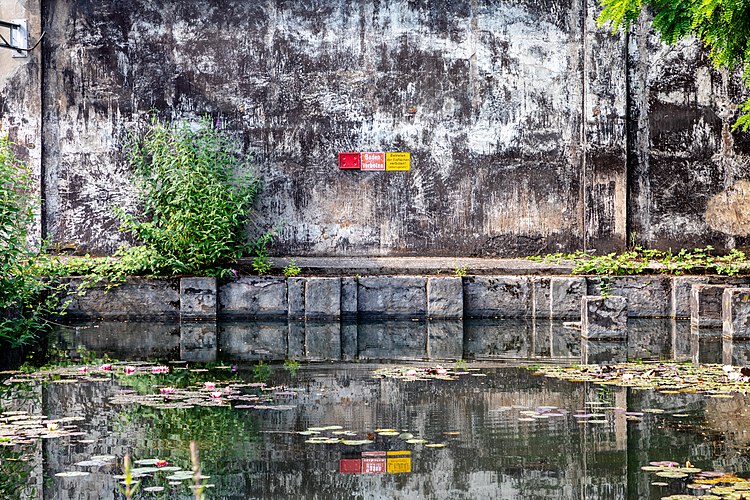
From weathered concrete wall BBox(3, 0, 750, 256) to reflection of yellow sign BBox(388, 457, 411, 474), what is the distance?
827cm

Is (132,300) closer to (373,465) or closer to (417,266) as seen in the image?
(417,266)

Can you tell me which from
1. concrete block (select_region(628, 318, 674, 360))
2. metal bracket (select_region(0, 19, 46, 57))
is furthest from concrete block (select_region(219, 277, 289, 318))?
metal bracket (select_region(0, 19, 46, 57))

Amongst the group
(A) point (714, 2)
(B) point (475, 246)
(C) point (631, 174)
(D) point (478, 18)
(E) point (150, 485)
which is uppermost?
(D) point (478, 18)

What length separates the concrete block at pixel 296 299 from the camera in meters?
12.1

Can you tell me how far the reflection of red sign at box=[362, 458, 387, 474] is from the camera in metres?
5.04

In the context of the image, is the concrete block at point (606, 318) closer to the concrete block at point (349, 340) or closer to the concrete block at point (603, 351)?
the concrete block at point (603, 351)

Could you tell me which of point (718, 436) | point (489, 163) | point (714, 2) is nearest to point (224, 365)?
point (718, 436)

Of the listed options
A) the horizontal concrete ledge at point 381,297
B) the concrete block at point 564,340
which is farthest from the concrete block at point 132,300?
the concrete block at point 564,340

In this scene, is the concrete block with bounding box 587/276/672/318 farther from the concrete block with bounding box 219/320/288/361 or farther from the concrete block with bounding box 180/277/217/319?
the concrete block with bounding box 180/277/217/319

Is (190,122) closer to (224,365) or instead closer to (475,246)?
(475,246)

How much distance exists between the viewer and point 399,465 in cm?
516

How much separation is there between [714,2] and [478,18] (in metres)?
5.75

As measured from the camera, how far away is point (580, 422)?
20.3 ft

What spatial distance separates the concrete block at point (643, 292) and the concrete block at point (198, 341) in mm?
4535
